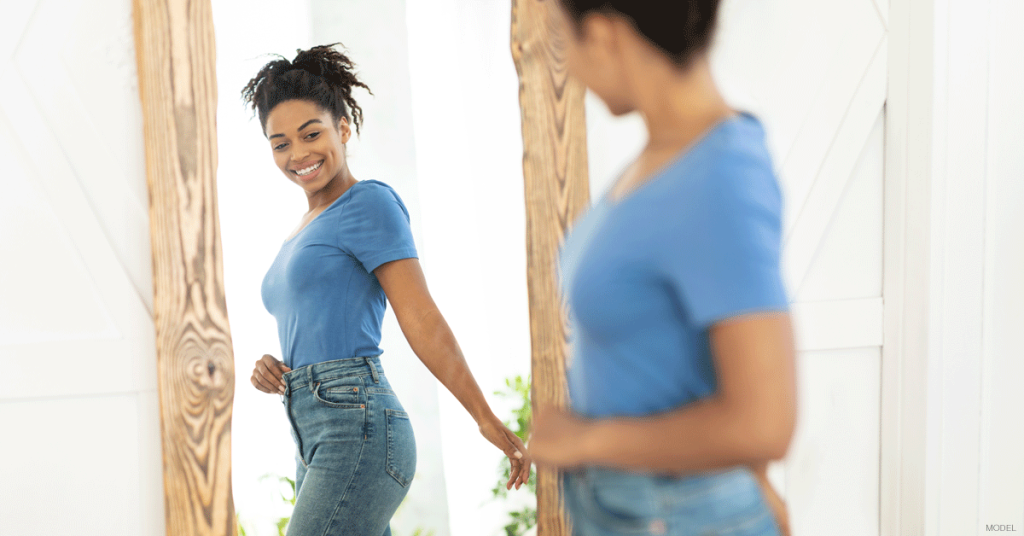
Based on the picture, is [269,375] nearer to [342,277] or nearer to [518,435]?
[342,277]

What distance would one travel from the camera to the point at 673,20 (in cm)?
61

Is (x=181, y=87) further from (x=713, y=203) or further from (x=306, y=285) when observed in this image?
(x=713, y=203)

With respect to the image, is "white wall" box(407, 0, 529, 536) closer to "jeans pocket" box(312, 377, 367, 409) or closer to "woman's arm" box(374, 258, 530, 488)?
"woman's arm" box(374, 258, 530, 488)

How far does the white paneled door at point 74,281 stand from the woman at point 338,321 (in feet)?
0.92

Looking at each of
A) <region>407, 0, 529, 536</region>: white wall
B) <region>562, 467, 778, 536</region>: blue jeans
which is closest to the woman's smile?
<region>407, 0, 529, 536</region>: white wall

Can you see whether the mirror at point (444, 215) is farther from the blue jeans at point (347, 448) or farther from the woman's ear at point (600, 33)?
the woman's ear at point (600, 33)

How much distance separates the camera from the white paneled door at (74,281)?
1375 mm

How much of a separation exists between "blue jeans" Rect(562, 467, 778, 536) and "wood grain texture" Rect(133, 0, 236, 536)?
1006mm

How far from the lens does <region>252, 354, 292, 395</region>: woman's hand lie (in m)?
1.40

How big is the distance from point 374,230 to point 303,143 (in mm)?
273

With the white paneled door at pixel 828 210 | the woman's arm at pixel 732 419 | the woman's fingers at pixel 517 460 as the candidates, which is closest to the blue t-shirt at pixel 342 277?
the woman's fingers at pixel 517 460

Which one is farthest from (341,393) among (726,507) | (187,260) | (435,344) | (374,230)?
(726,507)

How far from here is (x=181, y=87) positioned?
1.36 meters

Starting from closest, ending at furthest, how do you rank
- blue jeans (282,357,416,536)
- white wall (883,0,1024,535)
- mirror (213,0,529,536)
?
blue jeans (282,357,416,536), mirror (213,0,529,536), white wall (883,0,1024,535)
